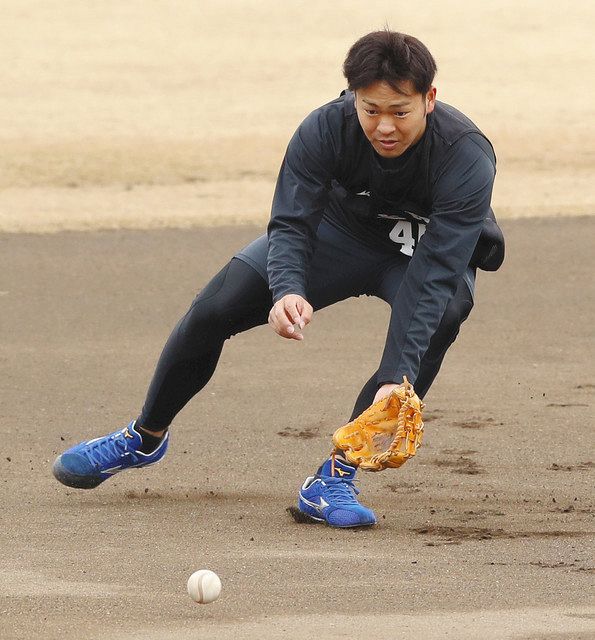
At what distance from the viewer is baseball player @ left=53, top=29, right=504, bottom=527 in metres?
3.99

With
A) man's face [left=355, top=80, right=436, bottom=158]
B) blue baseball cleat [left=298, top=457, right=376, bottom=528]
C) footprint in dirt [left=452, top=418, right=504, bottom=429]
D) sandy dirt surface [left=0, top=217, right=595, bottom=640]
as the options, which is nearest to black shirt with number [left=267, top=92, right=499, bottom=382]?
man's face [left=355, top=80, right=436, bottom=158]

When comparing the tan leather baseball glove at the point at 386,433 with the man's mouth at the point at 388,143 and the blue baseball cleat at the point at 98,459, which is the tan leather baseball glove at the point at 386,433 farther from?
the blue baseball cleat at the point at 98,459

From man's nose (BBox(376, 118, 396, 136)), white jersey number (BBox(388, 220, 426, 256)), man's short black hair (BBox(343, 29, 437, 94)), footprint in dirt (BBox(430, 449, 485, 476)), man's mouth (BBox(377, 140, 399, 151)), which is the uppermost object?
man's short black hair (BBox(343, 29, 437, 94))

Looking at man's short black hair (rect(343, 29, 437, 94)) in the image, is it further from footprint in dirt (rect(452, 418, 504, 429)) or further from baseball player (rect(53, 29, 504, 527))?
footprint in dirt (rect(452, 418, 504, 429))

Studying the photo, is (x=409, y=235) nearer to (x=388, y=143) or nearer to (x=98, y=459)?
(x=388, y=143)

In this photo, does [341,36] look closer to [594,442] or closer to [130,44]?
[130,44]

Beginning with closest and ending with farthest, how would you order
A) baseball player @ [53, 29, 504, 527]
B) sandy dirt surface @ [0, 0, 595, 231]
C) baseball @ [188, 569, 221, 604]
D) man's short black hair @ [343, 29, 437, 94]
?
baseball @ [188, 569, 221, 604] < man's short black hair @ [343, 29, 437, 94] < baseball player @ [53, 29, 504, 527] < sandy dirt surface @ [0, 0, 595, 231]

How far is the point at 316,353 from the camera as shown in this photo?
7.26 m

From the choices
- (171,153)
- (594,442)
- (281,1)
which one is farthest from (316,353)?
(281,1)

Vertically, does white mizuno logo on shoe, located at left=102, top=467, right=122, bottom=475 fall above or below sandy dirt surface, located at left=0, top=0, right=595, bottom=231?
below

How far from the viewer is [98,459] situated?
15.4 feet

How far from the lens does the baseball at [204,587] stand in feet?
11.4

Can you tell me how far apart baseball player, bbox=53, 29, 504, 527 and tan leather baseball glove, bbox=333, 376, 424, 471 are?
0.19 ft

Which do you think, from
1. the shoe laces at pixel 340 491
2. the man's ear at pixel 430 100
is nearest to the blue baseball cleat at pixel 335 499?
the shoe laces at pixel 340 491
